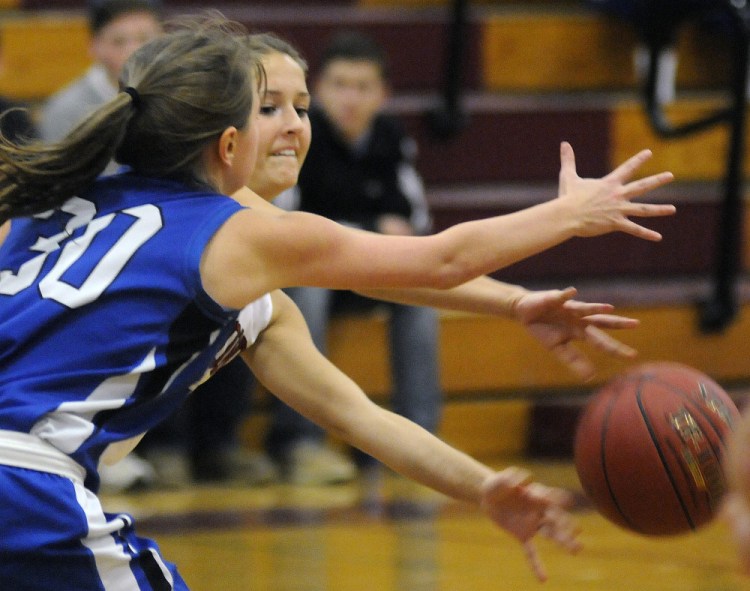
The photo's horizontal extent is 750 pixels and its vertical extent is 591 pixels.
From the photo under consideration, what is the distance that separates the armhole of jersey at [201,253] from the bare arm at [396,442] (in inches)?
17.3

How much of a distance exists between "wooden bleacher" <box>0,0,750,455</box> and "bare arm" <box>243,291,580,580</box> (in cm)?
296

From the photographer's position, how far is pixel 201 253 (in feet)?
6.87

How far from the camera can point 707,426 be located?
8.45 ft

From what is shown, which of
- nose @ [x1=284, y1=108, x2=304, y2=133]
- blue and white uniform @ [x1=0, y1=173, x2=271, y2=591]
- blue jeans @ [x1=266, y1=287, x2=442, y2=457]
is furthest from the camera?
blue jeans @ [x1=266, y1=287, x2=442, y2=457]

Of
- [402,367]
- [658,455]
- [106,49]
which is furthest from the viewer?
[402,367]

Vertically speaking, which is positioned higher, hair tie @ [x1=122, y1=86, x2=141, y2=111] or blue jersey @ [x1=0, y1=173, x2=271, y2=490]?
hair tie @ [x1=122, y1=86, x2=141, y2=111]

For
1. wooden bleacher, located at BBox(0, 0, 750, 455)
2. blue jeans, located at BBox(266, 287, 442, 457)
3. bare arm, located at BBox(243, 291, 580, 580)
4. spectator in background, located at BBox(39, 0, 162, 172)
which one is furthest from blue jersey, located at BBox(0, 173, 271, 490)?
wooden bleacher, located at BBox(0, 0, 750, 455)

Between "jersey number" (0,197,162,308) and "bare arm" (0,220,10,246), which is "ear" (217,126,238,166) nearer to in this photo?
"jersey number" (0,197,162,308)

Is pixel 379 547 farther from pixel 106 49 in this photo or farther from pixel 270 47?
pixel 106 49

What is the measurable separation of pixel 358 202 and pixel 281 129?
2.66 metres

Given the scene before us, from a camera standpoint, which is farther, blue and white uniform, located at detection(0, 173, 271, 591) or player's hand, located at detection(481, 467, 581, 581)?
player's hand, located at detection(481, 467, 581, 581)

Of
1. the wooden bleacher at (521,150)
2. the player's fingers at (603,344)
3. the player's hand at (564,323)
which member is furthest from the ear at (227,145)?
the wooden bleacher at (521,150)

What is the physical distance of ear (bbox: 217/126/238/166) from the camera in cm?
223

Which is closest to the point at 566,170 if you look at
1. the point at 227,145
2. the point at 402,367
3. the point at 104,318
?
the point at 227,145
